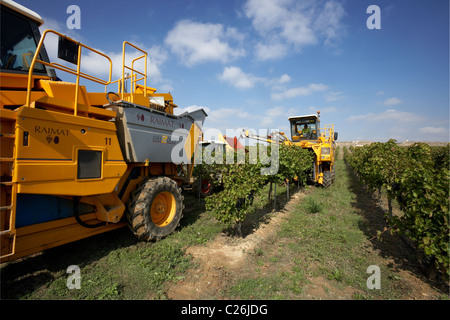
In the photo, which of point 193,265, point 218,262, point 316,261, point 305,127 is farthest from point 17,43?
point 305,127

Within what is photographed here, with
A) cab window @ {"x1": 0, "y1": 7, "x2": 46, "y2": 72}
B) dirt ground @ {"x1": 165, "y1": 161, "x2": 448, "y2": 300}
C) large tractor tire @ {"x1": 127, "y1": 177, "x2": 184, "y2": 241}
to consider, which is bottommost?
dirt ground @ {"x1": 165, "y1": 161, "x2": 448, "y2": 300}

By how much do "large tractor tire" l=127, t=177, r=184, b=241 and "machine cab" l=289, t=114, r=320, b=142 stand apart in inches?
359

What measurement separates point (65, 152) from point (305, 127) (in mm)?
11468

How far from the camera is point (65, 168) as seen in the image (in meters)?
3.16

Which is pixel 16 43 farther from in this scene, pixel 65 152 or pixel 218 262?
pixel 218 262

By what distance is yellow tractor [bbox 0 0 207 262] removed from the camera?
9.09 feet

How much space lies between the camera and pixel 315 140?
11.6 m


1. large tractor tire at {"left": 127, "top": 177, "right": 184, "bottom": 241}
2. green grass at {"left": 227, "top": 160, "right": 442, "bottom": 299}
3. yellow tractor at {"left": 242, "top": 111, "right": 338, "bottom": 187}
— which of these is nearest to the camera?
green grass at {"left": 227, "top": 160, "right": 442, "bottom": 299}

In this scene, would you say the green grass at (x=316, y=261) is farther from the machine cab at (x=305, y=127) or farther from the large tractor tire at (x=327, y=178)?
the machine cab at (x=305, y=127)

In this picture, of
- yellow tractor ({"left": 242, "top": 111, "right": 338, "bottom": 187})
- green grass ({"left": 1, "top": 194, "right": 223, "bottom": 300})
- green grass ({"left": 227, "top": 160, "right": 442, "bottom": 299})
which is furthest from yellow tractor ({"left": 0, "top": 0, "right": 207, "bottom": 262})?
yellow tractor ({"left": 242, "top": 111, "right": 338, "bottom": 187})

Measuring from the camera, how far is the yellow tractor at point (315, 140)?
9946mm

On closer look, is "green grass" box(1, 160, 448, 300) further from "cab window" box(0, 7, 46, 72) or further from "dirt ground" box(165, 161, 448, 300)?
"cab window" box(0, 7, 46, 72)
